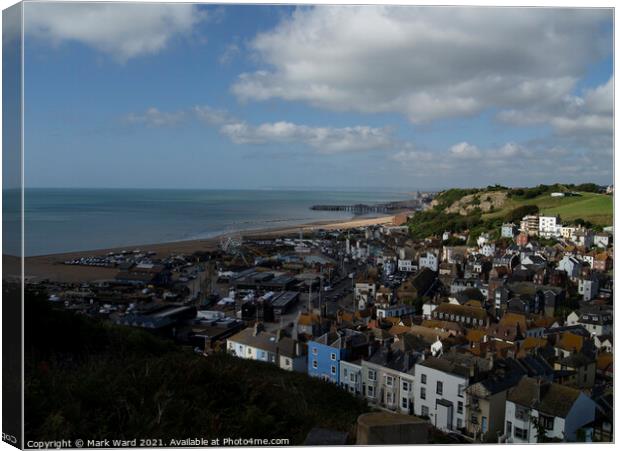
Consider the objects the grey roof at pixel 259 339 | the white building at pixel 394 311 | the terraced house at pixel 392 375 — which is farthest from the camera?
the white building at pixel 394 311

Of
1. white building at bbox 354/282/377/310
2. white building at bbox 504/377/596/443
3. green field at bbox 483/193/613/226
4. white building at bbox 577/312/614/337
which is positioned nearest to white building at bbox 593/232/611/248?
green field at bbox 483/193/613/226

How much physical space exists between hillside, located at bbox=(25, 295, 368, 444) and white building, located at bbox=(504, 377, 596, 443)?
1051 mm

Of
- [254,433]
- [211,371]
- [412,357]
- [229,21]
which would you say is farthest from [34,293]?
[412,357]

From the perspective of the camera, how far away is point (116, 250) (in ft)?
15.5

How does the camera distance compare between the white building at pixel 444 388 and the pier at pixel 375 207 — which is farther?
the pier at pixel 375 207

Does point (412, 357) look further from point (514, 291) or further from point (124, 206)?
point (124, 206)

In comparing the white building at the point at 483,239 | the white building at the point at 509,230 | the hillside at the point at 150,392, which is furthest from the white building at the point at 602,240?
the hillside at the point at 150,392

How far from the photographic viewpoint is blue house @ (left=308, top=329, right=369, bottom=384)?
4457 millimetres

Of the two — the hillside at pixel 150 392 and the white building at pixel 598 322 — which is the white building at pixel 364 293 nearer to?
the hillside at pixel 150 392

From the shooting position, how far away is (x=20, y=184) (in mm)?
3465

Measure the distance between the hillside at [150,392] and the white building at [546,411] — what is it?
3.45 feet

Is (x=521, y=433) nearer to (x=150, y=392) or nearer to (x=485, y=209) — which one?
(x=485, y=209)

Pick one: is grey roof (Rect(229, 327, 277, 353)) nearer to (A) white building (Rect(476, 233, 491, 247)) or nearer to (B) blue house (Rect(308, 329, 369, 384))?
(B) blue house (Rect(308, 329, 369, 384))

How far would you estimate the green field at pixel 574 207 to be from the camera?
4.02 metres
